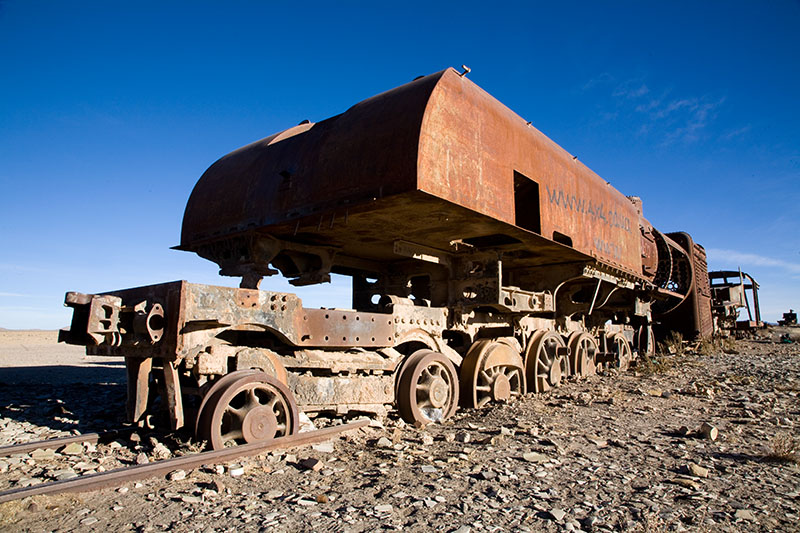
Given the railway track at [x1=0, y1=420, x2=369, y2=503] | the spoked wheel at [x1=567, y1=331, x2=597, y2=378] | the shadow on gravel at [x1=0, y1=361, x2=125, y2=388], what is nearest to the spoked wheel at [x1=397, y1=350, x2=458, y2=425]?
the railway track at [x1=0, y1=420, x2=369, y2=503]

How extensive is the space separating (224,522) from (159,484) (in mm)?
936

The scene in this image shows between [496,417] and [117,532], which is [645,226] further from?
[117,532]

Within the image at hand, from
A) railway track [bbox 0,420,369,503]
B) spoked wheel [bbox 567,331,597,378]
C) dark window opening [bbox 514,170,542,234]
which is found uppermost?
dark window opening [bbox 514,170,542,234]

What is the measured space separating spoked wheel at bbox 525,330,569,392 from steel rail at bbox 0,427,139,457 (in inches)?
253

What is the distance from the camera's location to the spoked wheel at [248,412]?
418 cm

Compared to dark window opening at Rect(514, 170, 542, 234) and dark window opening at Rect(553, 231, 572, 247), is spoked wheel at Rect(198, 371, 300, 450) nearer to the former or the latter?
dark window opening at Rect(514, 170, 542, 234)

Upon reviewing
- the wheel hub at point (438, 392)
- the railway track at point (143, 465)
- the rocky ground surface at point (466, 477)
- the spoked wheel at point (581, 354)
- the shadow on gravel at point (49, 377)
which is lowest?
the rocky ground surface at point (466, 477)

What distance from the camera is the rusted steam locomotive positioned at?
445 cm

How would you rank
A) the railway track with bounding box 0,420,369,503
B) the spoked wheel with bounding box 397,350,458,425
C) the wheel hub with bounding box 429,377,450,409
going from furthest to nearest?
the wheel hub with bounding box 429,377,450,409, the spoked wheel with bounding box 397,350,458,425, the railway track with bounding box 0,420,369,503

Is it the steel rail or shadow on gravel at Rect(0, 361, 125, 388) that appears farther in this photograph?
shadow on gravel at Rect(0, 361, 125, 388)

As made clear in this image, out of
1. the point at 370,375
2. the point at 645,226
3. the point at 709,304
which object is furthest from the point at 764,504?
the point at 709,304

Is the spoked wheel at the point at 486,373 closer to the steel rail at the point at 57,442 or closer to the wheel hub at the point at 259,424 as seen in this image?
the wheel hub at the point at 259,424

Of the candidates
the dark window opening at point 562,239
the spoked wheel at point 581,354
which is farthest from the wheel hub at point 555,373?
the dark window opening at point 562,239

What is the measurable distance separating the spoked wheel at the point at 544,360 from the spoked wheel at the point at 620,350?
3.43 metres
